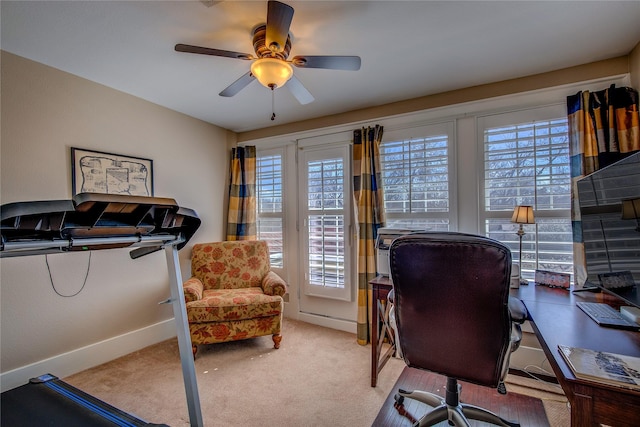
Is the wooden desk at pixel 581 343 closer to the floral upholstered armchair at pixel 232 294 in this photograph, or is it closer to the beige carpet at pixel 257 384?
the beige carpet at pixel 257 384

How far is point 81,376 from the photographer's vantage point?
7.46 feet

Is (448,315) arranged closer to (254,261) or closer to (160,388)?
(160,388)

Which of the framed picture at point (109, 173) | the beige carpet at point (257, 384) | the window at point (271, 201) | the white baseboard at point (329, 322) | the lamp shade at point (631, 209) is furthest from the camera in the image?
the window at point (271, 201)

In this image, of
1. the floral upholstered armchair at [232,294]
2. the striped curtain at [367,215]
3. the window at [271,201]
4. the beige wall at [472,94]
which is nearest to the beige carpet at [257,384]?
the floral upholstered armchair at [232,294]

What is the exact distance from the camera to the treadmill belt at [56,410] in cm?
126

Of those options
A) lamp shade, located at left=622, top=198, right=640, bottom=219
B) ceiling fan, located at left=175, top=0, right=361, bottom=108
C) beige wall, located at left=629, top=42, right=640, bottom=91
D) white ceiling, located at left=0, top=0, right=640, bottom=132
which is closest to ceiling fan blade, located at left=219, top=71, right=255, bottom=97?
ceiling fan, located at left=175, top=0, right=361, bottom=108

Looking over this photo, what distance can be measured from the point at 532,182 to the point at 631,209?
1.20 metres

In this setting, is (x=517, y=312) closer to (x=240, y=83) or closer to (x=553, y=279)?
(x=553, y=279)

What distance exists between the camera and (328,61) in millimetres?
1700

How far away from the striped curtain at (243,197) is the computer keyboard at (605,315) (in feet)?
10.3

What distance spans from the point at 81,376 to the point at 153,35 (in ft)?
8.58

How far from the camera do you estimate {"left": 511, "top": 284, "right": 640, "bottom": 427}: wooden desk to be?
33.7 inches

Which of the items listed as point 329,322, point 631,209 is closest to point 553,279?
point 631,209

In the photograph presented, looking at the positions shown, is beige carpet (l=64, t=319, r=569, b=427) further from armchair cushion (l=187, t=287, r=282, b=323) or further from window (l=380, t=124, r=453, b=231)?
window (l=380, t=124, r=453, b=231)
